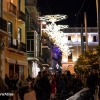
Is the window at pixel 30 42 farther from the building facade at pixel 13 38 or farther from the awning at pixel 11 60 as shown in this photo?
the awning at pixel 11 60

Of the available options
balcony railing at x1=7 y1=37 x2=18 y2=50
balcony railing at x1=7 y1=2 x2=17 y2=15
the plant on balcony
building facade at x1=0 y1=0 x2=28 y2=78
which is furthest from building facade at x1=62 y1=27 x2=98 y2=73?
the plant on balcony

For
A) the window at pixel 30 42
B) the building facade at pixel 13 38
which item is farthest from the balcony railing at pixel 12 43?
the window at pixel 30 42

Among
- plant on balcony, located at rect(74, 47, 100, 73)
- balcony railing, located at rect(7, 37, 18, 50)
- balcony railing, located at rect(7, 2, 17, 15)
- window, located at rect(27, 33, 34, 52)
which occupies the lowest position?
plant on balcony, located at rect(74, 47, 100, 73)

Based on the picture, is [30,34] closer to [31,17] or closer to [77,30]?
[31,17]

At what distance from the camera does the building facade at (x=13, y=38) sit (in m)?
27.2

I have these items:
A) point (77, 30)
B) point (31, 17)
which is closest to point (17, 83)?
point (31, 17)

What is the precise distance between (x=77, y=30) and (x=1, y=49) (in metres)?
54.2

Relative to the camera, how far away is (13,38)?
30969mm

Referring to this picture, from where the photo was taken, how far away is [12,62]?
98.6 ft

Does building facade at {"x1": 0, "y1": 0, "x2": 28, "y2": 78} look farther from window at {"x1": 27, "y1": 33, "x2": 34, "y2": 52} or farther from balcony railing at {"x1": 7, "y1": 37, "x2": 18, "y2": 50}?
window at {"x1": 27, "y1": 33, "x2": 34, "y2": 52}

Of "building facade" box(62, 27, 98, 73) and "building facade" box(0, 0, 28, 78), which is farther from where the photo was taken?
"building facade" box(62, 27, 98, 73)

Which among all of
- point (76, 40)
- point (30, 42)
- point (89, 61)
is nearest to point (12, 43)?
point (89, 61)

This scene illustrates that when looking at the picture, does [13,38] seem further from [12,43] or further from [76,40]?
[76,40]

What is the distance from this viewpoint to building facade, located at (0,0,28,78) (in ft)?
89.2
